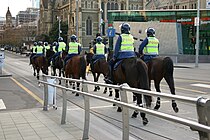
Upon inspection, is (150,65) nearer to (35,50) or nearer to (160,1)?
(35,50)

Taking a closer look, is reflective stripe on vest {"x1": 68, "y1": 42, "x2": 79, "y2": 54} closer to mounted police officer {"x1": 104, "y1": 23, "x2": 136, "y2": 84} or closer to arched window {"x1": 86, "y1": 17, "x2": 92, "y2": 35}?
mounted police officer {"x1": 104, "y1": 23, "x2": 136, "y2": 84}

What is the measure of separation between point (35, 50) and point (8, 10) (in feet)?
539

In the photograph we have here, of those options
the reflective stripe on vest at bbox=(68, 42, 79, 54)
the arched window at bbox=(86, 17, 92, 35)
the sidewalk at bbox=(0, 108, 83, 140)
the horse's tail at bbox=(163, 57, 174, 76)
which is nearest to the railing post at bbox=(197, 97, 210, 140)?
the sidewalk at bbox=(0, 108, 83, 140)

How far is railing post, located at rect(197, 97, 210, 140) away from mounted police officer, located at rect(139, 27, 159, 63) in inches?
292

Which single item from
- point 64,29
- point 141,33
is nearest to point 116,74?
point 141,33

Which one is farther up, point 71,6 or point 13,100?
point 71,6

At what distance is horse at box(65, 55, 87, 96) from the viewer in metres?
14.0

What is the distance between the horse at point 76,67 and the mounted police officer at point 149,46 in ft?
13.3

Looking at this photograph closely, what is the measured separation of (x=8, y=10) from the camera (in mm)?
176500

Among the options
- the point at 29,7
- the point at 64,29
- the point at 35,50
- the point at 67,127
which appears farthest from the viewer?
the point at 29,7

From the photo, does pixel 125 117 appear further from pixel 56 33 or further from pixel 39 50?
pixel 56 33

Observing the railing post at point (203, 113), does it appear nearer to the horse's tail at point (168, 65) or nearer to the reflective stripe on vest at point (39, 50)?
the horse's tail at point (168, 65)

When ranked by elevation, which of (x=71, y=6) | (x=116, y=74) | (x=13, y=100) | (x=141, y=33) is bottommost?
(x=13, y=100)

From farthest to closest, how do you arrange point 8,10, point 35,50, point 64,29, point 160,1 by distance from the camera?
1. point 8,10
2. point 64,29
3. point 160,1
4. point 35,50
